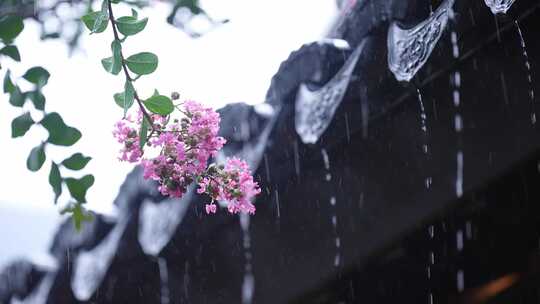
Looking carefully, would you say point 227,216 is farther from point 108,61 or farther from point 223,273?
point 108,61

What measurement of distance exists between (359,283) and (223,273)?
3.12 ft

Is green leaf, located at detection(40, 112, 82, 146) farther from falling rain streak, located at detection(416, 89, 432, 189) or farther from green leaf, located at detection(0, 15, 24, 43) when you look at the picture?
falling rain streak, located at detection(416, 89, 432, 189)

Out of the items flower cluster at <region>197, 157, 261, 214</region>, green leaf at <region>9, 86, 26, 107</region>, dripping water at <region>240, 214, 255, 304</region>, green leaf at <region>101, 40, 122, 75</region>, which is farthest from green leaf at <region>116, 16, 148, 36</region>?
dripping water at <region>240, 214, 255, 304</region>

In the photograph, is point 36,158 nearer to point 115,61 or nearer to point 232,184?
point 115,61

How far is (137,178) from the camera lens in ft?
8.44

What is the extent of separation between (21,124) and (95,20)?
245 millimetres

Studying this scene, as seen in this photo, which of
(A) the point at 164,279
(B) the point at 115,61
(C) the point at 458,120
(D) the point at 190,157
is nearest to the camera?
(B) the point at 115,61

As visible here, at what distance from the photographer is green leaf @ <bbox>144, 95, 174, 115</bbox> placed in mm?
1189

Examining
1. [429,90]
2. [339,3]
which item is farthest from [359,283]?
[339,3]

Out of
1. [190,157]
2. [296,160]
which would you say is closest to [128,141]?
[190,157]

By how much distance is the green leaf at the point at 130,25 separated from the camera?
1.16 m

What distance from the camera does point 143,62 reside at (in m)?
1.17

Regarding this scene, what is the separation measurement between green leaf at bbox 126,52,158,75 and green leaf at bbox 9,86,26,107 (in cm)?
23

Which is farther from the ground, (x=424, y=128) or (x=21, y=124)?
(x=21, y=124)
